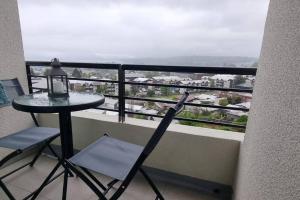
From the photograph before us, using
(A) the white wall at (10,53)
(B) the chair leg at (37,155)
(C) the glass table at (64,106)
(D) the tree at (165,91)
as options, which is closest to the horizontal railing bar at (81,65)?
(A) the white wall at (10,53)

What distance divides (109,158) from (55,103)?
1.98 ft

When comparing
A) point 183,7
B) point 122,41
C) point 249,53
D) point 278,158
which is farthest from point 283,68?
point 122,41

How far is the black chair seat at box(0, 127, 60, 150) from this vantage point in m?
1.67

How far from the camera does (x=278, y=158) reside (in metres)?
0.74

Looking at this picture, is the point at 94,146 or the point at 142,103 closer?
the point at 94,146

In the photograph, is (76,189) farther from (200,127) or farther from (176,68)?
(176,68)

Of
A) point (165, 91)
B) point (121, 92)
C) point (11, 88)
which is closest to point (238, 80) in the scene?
point (165, 91)

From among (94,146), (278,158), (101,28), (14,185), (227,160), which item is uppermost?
(101,28)

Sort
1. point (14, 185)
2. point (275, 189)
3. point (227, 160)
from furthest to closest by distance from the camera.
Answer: point (14, 185) → point (227, 160) → point (275, 189)

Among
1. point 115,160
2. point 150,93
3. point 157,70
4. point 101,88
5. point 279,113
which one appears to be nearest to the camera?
point 279,113

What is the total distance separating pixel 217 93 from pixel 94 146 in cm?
120

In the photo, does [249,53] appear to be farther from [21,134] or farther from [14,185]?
[14,185]

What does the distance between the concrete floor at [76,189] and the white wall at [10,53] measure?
57 cm

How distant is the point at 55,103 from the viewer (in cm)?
153
